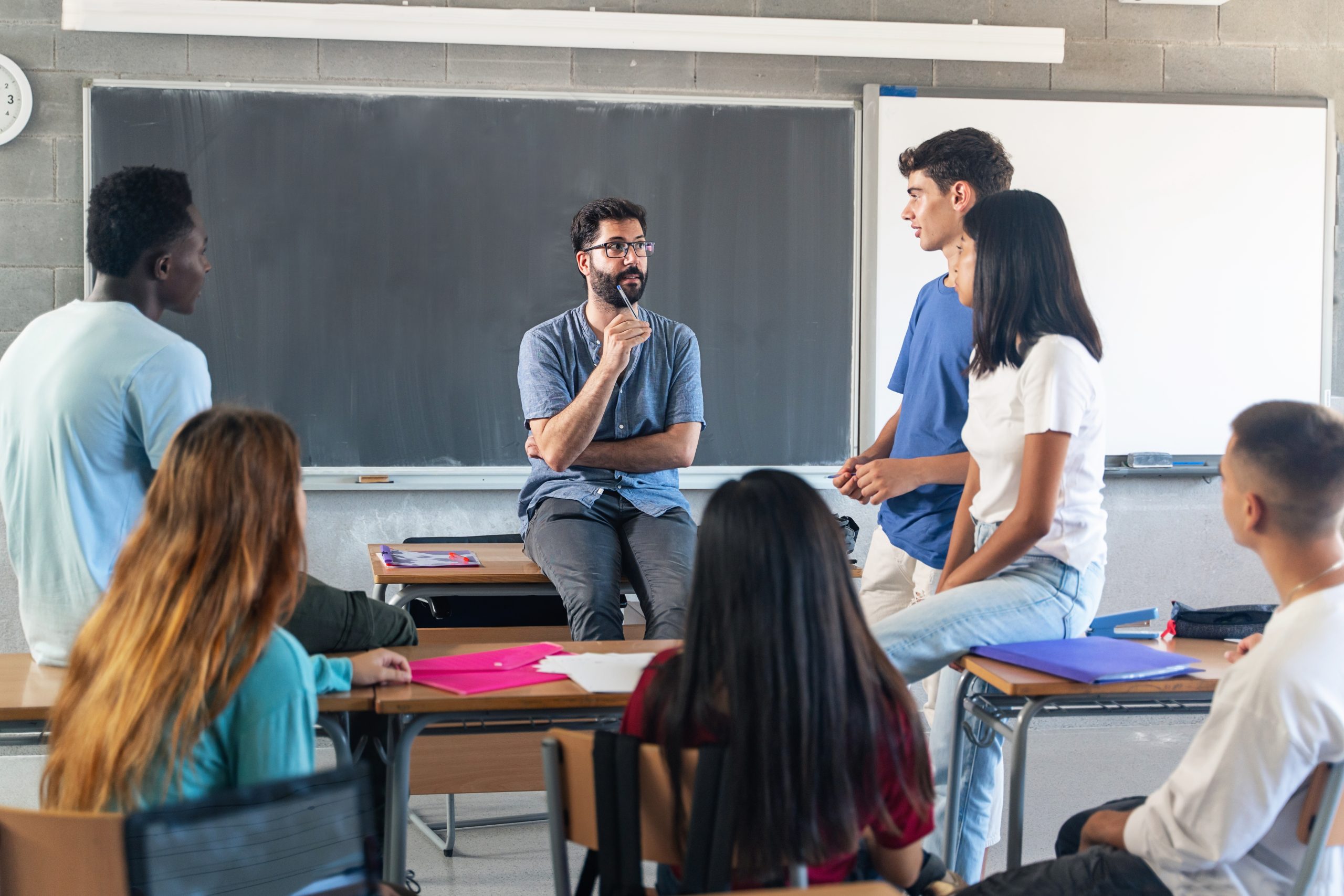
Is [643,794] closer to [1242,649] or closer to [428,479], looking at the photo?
[1242,649]

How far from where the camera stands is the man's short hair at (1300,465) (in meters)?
1.48

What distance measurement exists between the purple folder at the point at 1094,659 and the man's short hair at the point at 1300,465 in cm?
42

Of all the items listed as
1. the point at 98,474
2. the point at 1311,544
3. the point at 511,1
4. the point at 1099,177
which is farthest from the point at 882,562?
the point at 511,1

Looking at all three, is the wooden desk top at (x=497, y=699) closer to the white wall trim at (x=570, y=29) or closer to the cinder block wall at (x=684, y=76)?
the cinder block wall at (x=684, y=76)

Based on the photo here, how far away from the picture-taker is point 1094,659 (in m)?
1.90

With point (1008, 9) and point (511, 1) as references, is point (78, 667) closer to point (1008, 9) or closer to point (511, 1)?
point (511, 1)

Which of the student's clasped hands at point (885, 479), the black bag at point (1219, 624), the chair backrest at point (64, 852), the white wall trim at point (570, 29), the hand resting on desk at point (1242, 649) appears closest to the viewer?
the chair backrest at point (64, 852)

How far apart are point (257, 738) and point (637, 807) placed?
0.46 meters

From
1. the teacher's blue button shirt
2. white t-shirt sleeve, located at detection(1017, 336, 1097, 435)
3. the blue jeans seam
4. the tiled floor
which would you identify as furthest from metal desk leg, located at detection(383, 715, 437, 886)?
white t-shirt sleeve, located at detection(1017, 336, 1097, 435)

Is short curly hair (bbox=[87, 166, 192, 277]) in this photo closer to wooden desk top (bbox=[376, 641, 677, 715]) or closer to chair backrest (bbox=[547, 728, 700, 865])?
wooden desk top (bbox=[376, 641, 677, 715])

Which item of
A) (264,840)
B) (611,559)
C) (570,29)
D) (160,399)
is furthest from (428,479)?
(264,840)

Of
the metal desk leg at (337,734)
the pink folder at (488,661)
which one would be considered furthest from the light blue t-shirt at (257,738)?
the pink folder at (488,661)

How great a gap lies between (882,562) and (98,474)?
172cm

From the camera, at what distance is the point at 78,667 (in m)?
1.33
